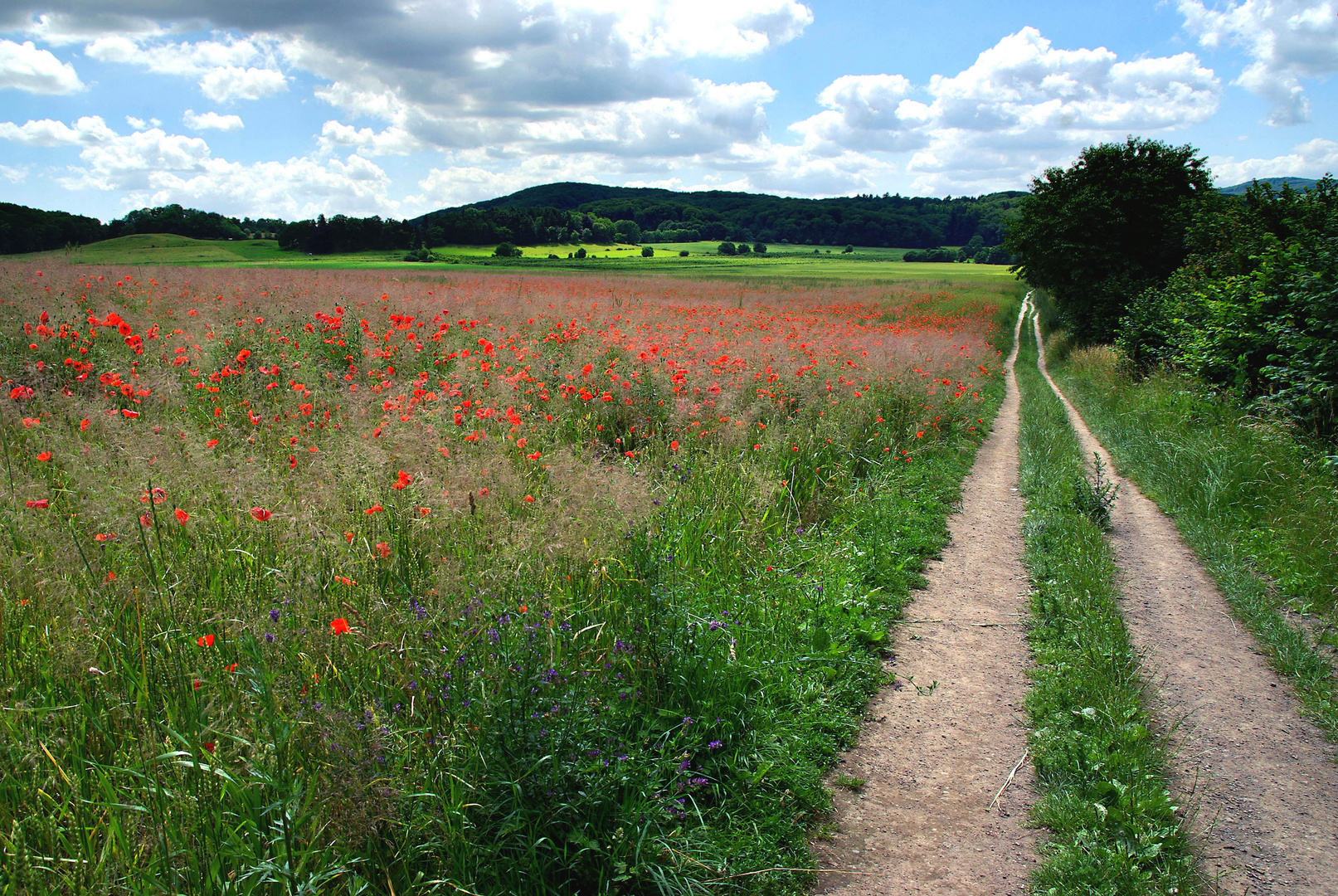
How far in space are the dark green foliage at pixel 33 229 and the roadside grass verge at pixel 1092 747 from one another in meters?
26.9

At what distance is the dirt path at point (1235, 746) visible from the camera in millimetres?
2979

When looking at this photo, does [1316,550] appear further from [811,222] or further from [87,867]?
[811,222]

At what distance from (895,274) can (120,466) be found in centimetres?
6350

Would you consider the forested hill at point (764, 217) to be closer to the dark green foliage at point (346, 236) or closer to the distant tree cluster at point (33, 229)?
the dark green foliage at point (346, 236)

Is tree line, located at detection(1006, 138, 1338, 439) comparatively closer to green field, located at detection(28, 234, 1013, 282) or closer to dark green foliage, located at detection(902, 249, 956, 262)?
green field, located at detection(28, 234, 1013, 282)

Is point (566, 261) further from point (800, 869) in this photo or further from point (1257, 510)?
point (800, 869)

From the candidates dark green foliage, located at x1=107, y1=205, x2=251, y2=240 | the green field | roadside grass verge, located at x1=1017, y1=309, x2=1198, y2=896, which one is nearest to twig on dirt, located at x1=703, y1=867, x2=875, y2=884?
roadside grass verge, located at x1=1017, y1=309, x2=1198, y2=896

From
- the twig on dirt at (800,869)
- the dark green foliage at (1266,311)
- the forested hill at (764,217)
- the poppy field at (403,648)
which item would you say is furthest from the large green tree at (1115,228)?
the forested hill at (764,217)

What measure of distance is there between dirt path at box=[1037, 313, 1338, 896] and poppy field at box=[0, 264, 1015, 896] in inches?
66.7

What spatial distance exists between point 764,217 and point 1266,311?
126 metres

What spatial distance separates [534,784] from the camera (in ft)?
8.54

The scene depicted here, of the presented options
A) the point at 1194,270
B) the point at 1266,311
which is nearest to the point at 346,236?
the point at 1194,270

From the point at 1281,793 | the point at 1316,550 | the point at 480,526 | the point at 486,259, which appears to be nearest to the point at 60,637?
the point at 480,526

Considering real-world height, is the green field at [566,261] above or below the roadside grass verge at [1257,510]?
above
